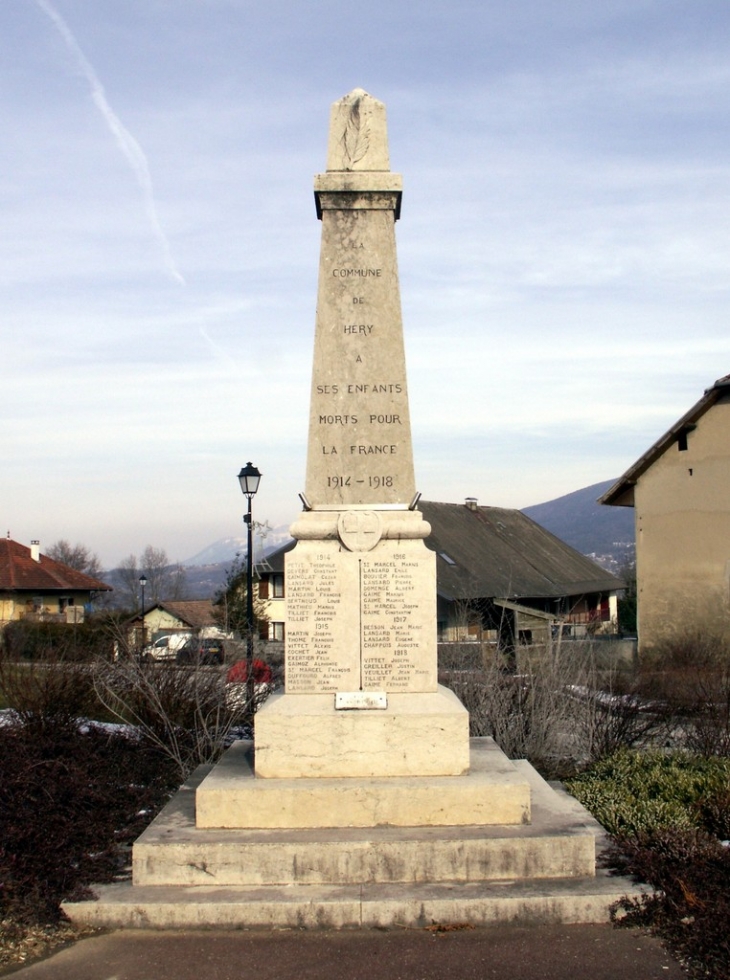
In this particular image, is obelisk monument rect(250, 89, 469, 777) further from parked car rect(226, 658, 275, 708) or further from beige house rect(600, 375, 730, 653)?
beige house rect(600, 375, 730, 653)

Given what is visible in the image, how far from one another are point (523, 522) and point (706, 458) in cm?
2459

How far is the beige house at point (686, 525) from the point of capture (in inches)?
896

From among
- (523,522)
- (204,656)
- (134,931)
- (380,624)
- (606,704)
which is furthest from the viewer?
(523,522)

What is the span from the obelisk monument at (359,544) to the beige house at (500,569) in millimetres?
23222

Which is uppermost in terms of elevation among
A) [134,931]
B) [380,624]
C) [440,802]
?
[380,624]

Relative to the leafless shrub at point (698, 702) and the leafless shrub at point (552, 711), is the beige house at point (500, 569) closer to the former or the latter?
the leafless shrub at point (698, 702)

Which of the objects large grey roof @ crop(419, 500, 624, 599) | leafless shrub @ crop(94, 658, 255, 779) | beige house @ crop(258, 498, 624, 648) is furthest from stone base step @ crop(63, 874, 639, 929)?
large grey roof @ crop(419, 500, 624, 599)

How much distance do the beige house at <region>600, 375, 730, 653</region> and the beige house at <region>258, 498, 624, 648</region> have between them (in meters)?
7.77

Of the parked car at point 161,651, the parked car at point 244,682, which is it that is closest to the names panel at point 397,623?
the parked car at point 244,682

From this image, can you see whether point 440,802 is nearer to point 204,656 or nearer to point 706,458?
point 204,656

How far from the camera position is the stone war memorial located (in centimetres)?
571

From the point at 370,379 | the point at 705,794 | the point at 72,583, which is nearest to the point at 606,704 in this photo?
the point at 705,794

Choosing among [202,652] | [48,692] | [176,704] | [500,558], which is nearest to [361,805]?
[176,704]

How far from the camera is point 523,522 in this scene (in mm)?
47562
